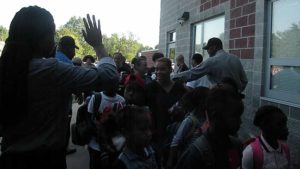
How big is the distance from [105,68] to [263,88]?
14.4ft

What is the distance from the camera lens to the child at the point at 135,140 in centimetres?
257

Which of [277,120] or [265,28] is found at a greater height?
[265,28]

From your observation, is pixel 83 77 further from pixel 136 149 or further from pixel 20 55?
pixel 136 149

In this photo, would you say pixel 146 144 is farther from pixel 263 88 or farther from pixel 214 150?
pixel 263 88

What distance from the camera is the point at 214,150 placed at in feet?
7.17

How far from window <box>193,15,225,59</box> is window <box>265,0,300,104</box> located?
2054 millimetres

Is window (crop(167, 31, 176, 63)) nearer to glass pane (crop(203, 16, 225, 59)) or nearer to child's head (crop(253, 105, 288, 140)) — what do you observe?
glass pane (crop(203, 16, 225, 59))

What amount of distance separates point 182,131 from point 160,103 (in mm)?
655

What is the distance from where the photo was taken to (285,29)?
5.77 meters

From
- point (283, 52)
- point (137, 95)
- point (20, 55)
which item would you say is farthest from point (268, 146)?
point (283, 52)

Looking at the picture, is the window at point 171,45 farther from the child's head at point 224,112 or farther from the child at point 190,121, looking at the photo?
the child's head at point 224,112

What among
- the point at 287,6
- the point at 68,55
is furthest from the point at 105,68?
the point at 287,6

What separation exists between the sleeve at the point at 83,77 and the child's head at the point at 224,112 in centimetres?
60

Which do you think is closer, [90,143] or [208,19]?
[90,143]
